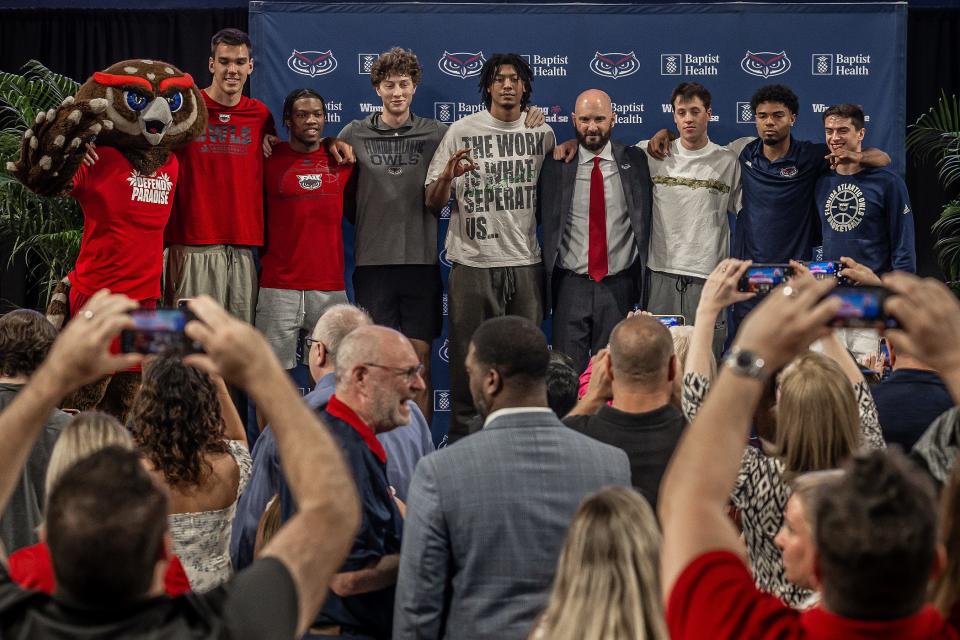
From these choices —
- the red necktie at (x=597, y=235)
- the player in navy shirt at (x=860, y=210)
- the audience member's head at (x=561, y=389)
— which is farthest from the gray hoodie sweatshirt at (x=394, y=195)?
the audience member's head at (x=561, y=389)

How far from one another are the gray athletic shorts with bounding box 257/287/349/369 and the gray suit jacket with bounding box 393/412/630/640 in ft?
13.5

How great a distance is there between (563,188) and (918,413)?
3345mm

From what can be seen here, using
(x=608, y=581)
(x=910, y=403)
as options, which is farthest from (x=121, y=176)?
(x=608, y=581)

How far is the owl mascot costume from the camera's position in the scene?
616 cm

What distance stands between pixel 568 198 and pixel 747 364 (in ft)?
17.5

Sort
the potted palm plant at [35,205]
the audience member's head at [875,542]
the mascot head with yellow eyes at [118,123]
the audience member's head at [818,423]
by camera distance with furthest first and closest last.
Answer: the potted palm plant at [35,205] < the mascot head with yellow eyes at [118,123] < the audience member's head at [818,423] < the audience member's head at [875,542]

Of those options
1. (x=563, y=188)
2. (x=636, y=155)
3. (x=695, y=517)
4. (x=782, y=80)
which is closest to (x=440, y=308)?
(x=563, y=188)

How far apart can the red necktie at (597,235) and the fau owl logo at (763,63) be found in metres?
1.46

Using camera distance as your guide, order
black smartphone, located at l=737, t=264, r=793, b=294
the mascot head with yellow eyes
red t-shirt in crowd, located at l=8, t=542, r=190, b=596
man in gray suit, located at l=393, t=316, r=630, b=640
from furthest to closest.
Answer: the mascot head with yellow eyes, black smartphone, located at l=737, t=264, r=793, b=294, man in gray suit, located at l=393, t=316, r=630, b=640, red t-shirt in crowd, located at l=8, t=542, r=190, b=596

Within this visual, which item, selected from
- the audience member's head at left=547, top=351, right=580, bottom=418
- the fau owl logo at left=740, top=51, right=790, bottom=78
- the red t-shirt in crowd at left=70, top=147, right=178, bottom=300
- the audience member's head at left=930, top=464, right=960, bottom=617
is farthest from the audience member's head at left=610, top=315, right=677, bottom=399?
the fau owl logo at left=740, top=51, right=790, bottom=78

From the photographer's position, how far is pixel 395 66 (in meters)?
6.89

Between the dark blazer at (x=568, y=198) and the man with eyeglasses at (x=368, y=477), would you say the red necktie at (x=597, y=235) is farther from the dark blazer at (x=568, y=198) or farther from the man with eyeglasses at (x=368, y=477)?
the man with eyeglasses at (x=368, y=477)

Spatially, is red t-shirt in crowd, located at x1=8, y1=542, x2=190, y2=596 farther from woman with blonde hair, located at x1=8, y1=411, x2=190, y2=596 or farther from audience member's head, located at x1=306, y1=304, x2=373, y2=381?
audience member's head, located at x1=306, y1=304, x2=373, y2=381

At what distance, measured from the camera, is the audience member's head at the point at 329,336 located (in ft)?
14.1
